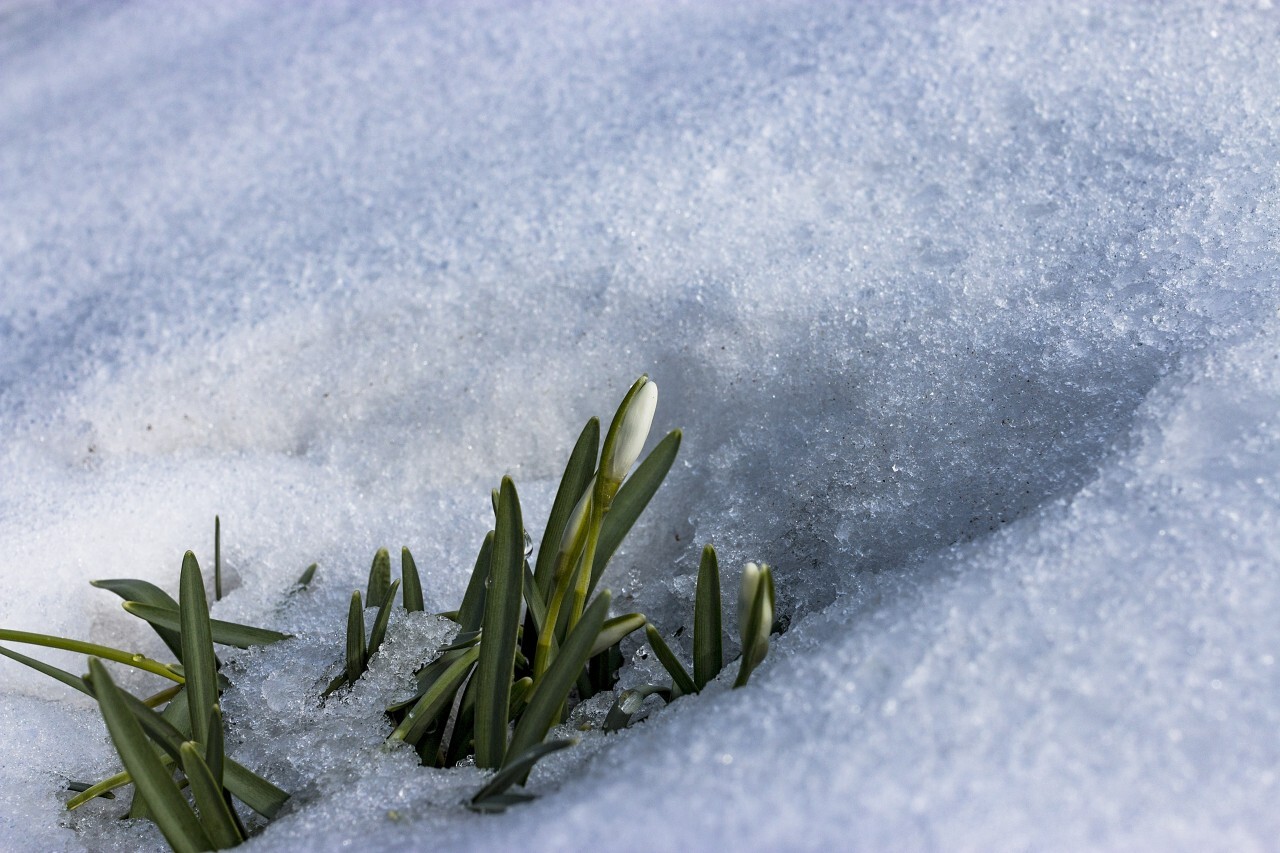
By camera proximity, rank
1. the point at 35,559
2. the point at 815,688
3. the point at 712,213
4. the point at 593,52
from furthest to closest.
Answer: the point at 593,52 < the point at 712,213 < the point at 35,559 < the point at 815,688

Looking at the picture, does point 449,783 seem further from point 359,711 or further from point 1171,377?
point 1171,377

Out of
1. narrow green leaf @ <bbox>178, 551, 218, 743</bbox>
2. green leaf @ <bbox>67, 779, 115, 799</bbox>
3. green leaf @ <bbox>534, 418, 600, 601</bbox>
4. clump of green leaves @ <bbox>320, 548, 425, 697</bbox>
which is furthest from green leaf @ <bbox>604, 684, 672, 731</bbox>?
green leaf @ <bbox>67, 779, 115, 799</bbox>

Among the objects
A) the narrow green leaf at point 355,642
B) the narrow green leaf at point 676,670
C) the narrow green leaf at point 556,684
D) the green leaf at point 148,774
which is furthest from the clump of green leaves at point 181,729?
the narrow green leaf at point 676,670

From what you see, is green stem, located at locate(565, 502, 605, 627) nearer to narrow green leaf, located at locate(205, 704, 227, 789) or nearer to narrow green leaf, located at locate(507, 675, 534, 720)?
narrow green leaf, located at locate(507, 675, 534, 720)

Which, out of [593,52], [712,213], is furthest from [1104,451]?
[593,52]

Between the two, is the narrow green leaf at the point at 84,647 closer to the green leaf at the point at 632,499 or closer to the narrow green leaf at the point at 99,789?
the narrow green leaf at the point at 99,789

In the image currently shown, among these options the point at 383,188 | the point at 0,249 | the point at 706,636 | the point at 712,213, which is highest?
the point at 0,249

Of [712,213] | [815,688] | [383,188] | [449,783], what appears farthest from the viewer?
[383,188]
